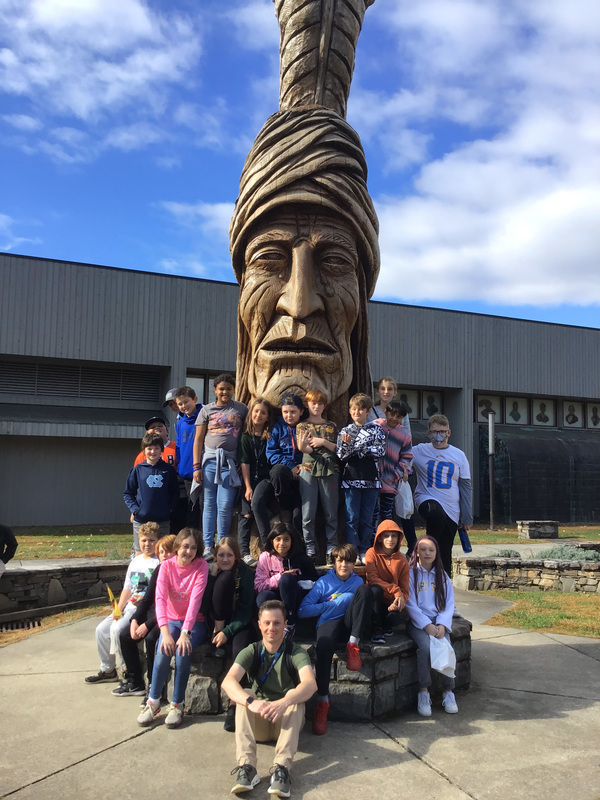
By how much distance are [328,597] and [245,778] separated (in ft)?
4.33

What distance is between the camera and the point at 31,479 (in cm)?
1711

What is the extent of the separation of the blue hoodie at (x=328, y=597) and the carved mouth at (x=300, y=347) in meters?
1.91

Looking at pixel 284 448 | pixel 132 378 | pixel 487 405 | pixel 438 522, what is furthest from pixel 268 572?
pixel 487 405

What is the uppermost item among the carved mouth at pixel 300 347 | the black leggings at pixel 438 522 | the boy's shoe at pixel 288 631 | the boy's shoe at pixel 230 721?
the carved mouth at pixel 300 347

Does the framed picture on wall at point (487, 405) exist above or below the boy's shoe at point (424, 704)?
above

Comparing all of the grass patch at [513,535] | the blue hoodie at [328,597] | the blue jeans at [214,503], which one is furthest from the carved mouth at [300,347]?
the grass patch at [513,535]

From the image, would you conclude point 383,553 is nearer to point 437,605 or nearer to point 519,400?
point 437,605

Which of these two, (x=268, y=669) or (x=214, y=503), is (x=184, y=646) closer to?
(x=268, y=669)

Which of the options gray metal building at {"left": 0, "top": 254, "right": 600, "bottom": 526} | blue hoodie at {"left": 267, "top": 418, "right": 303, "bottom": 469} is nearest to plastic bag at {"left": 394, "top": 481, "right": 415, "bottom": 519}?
blue hoodie at {"left": 267, "top": 418, "right": 303, "bottom": 469}

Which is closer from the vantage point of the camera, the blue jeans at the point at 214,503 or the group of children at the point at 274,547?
the group of children at the point at 274,547

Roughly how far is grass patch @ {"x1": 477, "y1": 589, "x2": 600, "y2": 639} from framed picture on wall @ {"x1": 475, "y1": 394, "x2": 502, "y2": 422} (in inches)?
507

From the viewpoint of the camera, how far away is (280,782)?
2.96 m

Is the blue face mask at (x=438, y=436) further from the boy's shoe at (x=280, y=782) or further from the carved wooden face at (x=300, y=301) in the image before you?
the boy's shoe at (x=280, y=782)

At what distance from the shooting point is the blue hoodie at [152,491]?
207 inches
